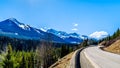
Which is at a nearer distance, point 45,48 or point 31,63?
point 45,48

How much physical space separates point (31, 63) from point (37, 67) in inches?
105

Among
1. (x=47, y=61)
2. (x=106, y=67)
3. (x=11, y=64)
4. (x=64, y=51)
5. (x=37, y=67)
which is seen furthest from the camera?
(x=64, y=51)

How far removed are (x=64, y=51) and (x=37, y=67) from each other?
20762mm

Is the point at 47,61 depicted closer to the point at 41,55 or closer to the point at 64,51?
the point at 41,55

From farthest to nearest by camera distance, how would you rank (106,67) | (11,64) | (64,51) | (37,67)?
(64,51)
(37,67)
(11,64)
(106,67)

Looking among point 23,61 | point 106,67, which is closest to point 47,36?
point 23,61

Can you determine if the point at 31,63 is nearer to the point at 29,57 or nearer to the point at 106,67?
the point at 29,57

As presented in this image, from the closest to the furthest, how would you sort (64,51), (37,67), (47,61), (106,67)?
(106,67) < (47,61) < (37,67) < (64,51)

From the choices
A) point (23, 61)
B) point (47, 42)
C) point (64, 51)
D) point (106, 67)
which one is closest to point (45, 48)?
point (47, 42)

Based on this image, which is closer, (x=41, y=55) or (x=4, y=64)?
(x=4, y=64)

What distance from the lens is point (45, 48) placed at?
97.9m

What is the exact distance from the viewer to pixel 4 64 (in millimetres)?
67375

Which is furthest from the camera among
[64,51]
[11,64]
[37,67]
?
[64,51]

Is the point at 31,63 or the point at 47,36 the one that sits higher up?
the point at 47,36
